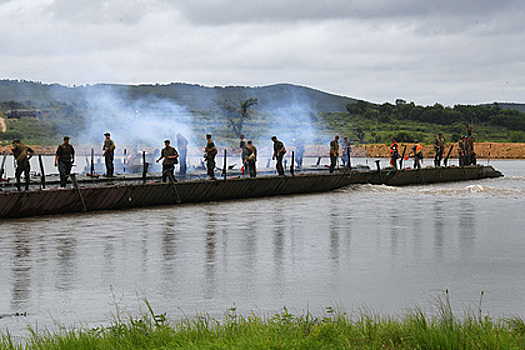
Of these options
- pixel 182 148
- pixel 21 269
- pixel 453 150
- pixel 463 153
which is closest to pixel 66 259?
pixel 21 269

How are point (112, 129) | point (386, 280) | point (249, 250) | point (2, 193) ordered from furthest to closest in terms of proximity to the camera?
point (112, 129) < point (2, 193) < point (249, 250) < point (386, 280)

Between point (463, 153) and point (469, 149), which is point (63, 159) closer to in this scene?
point (463, 153)

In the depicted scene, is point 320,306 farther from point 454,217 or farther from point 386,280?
point 454,217

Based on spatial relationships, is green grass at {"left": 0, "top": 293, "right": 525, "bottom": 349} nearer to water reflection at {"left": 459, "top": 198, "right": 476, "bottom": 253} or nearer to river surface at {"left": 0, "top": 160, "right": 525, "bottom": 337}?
river surface at {"left": 0, "top": 160, "right": 525, "bottom": 337}

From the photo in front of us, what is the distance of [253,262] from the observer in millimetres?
15188

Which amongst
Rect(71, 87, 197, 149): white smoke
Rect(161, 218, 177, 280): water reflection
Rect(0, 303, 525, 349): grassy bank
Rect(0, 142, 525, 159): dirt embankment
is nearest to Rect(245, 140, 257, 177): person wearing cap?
Rect(161, 218, 177, 280): water reflection

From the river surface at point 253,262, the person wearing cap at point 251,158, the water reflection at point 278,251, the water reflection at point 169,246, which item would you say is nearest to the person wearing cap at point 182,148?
the person wearing cap at point 251,158

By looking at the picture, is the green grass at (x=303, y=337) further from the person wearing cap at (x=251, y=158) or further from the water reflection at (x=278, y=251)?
the person wearing cap at (x=251, y=158)

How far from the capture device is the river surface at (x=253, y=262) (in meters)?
11.4

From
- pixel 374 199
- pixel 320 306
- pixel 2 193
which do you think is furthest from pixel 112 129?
pixel 320 306

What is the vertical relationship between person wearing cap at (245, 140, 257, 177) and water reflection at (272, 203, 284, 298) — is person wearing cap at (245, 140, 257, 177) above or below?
above

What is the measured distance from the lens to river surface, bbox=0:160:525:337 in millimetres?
11375

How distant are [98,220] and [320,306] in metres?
13.1

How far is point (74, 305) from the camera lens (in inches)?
445
